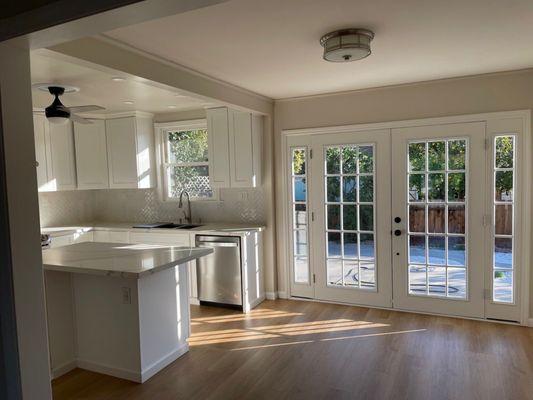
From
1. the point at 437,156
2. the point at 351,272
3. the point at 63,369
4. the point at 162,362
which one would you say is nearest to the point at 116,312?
the point at 162,362

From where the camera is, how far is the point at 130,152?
5.27 metres

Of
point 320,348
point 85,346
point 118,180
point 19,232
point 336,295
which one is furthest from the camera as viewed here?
point 118,180

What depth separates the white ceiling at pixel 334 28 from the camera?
7.24ft

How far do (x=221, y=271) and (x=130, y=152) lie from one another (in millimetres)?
2051

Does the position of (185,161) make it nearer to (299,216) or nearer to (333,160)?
(299,216)

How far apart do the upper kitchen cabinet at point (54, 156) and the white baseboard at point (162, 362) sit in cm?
311

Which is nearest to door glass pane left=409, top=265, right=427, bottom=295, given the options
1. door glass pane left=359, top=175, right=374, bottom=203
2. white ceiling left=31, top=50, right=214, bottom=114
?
door glass pane left=359, top=175, right=374, bottom=203

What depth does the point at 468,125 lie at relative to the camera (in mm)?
3904

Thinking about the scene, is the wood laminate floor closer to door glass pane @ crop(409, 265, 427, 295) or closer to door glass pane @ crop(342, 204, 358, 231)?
door glass pane @ crop(409, 265, 427, 295)

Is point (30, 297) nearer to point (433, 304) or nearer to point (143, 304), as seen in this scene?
point (143, 304)

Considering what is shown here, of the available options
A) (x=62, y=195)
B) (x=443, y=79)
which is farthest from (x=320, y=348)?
(x=62, y=195)

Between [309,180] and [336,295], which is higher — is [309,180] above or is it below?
above

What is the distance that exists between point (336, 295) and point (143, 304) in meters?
2.41

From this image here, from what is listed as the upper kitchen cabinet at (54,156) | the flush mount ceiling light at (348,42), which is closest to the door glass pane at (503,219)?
the flush mount ceiling light at (348,42)
